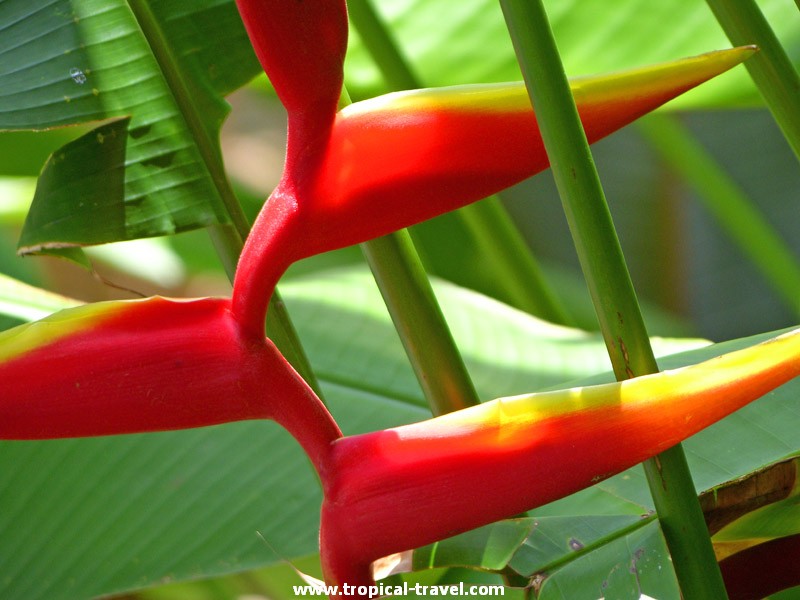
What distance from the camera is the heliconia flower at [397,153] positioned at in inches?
10.2

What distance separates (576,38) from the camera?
723mm

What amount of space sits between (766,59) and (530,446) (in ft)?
0.76

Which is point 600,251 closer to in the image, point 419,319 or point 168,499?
point 419,319

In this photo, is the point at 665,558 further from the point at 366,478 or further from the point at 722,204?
the point at 722,204

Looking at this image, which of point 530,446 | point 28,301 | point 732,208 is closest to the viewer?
point 530,446

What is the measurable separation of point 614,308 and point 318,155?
0.11 m

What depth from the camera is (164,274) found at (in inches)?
52.5

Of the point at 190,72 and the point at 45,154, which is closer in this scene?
the point at 190,72

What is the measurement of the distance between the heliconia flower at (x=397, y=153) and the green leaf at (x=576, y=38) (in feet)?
1.34

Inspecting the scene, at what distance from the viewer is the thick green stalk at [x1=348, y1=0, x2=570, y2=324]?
0.72m

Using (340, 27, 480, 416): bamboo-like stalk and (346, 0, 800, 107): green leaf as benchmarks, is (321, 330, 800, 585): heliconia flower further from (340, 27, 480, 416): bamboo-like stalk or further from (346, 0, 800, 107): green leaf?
(346, 0, 800, 107): green leaf

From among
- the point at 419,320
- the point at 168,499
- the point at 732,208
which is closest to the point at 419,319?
the point at 419,320

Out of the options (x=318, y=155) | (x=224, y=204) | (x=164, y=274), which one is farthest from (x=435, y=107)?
(x=164, y=274)

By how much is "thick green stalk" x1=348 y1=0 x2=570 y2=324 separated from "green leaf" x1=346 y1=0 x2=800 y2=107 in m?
0.02
